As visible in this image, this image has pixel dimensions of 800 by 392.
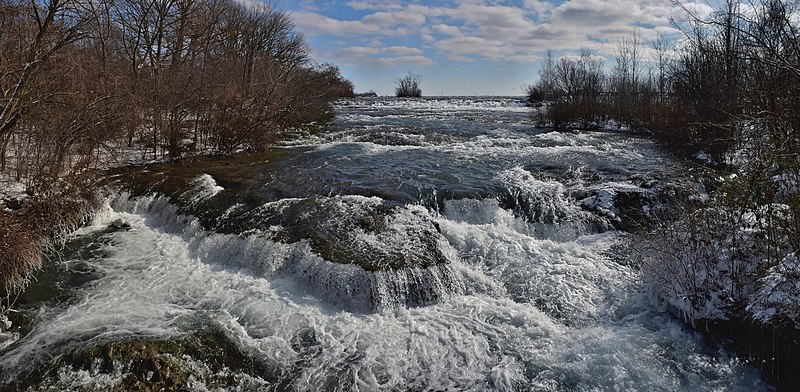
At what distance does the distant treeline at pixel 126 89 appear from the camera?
27.0ft

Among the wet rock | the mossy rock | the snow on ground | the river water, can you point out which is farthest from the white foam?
the snow on ground

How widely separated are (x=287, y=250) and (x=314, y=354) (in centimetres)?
240

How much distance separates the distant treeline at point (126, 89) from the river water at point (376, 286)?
157 cm

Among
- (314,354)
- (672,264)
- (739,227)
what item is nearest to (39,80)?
(314,354)

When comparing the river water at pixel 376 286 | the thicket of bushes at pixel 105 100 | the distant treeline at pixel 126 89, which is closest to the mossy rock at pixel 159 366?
the river water at pixel 376 286

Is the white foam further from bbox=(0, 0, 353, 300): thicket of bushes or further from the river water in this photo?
bbox=(0, 0, 353, 300): thicket of bushes

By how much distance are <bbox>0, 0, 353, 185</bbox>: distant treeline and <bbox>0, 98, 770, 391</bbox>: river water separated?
61.7 inches

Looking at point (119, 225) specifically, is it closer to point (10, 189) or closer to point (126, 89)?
point (10, 189)

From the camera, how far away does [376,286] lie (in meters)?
6.41

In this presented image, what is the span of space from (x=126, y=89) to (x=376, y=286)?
32.2 ft

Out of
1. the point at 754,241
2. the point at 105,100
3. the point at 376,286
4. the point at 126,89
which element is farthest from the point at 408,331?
the point at 126,89

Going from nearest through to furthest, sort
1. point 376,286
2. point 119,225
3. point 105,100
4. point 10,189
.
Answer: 1. point 376,286
2. point 10,189
3. point 119,225
4. point 105,100

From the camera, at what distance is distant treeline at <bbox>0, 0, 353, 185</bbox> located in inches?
324

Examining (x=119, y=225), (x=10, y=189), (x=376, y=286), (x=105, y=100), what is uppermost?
(x=105, y=100)
